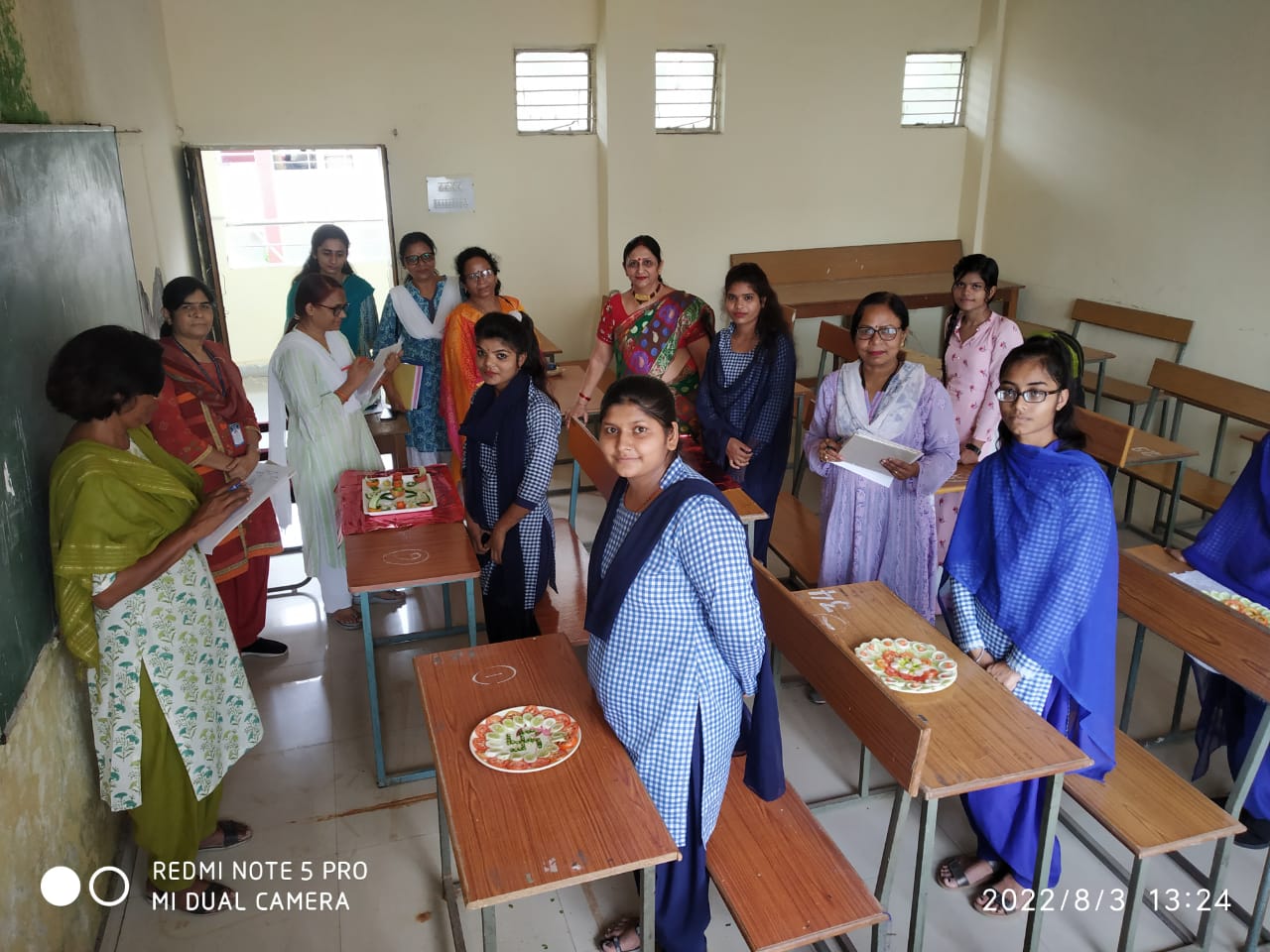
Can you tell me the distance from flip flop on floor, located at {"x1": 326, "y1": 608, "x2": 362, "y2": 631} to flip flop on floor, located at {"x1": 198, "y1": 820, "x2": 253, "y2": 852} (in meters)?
1.29

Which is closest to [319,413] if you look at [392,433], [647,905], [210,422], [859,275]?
[210,422]

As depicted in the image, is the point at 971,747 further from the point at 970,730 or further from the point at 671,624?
the point at 671,624

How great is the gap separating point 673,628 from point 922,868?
822 mm

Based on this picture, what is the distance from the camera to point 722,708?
2039mm

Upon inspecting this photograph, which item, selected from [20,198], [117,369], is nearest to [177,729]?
[117,369]

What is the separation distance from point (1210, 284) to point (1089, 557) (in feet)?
13.8

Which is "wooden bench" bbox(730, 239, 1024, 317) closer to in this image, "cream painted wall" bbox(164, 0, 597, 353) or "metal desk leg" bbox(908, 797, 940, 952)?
"cream painted wall" bbox(164, 0, 597, 353)

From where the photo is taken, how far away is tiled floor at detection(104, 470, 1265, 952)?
2463 millimetres

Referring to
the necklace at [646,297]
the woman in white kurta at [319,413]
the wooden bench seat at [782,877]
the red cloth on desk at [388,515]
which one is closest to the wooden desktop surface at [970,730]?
the wooden bench seat at [782,877]

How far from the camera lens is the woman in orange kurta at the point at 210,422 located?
3186 mm

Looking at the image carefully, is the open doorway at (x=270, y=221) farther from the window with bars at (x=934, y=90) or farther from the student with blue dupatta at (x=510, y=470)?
the window with bars at (x=934, y=90)

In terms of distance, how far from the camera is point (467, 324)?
164 inches
